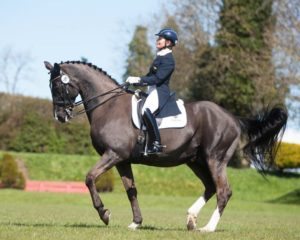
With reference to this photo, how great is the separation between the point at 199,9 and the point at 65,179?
22.2 m

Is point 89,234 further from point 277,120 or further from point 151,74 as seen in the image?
point 277,120

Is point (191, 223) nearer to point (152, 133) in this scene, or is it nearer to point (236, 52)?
point (152, 133)

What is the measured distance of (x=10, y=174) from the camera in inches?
1715

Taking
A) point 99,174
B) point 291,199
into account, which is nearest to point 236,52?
point 291,199

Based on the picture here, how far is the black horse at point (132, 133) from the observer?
13.0m

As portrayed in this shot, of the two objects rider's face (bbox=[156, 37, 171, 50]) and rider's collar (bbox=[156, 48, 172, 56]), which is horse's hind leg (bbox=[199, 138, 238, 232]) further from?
rider's face (bbox=[156, 37, 171, 50])

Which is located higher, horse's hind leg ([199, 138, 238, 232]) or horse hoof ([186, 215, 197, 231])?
horse's hind leg ([199, 138, 238, 232])

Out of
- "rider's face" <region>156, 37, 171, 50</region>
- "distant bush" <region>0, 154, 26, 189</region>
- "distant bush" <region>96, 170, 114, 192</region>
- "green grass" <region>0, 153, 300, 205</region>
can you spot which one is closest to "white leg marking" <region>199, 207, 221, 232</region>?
"rider's face" <region>156, 37, 171, 50</region>

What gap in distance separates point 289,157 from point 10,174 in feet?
78.9

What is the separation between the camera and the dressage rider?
13.0 metres

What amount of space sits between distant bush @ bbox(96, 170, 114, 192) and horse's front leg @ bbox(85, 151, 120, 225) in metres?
32.4

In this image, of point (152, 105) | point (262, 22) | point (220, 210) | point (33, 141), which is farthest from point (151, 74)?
point (262, 22)

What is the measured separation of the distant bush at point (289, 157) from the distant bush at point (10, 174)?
22.2 meters

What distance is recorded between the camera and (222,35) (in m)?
60.6
